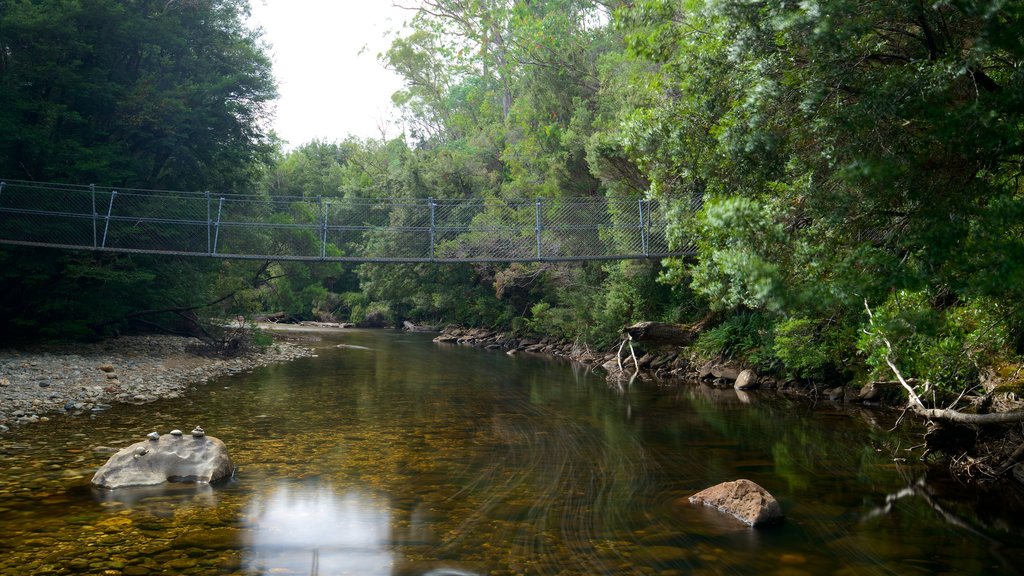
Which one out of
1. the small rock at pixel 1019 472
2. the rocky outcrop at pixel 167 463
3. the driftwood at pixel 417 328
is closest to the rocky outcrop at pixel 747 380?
the small rock at pixel 1019 472

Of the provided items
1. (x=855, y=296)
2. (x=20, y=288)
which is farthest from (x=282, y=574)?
(x=20, y=288)

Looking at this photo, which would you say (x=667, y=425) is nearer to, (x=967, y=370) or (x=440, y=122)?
(x=967, y=370)

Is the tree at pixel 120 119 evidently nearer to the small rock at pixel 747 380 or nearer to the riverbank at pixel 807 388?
the riverbank at pixel 807 388

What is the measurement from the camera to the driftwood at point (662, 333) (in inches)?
655

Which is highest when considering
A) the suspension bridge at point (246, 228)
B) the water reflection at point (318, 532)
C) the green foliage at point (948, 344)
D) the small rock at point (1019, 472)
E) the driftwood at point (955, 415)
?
the suspension bridge at point (246, 228)

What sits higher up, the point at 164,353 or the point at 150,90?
the point at 150,90

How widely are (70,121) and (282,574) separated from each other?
14125 millimetres

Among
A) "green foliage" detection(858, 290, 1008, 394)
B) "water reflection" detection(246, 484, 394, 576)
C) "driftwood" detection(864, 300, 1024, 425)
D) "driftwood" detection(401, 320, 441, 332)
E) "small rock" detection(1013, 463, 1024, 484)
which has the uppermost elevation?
"green foliage" detection(858, 290, 1008, 394)

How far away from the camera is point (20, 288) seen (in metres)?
14.5

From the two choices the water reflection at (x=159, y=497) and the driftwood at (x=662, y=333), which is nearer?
the water reflection at (x=159, y=497)

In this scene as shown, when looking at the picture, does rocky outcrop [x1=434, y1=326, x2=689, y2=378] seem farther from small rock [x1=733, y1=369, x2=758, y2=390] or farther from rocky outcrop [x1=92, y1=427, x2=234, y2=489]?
rocky outcrop [x1=92, y1=427, x2=234, y2=489]

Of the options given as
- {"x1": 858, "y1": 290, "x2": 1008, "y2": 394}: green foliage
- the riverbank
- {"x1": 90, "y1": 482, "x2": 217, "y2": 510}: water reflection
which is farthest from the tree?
{"x1": 858, "y1": 290, "x2": 1008, "y2": 394}: green foliage

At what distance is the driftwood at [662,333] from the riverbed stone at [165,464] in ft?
36.7

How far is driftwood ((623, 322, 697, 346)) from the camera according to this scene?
16641 millimetres
